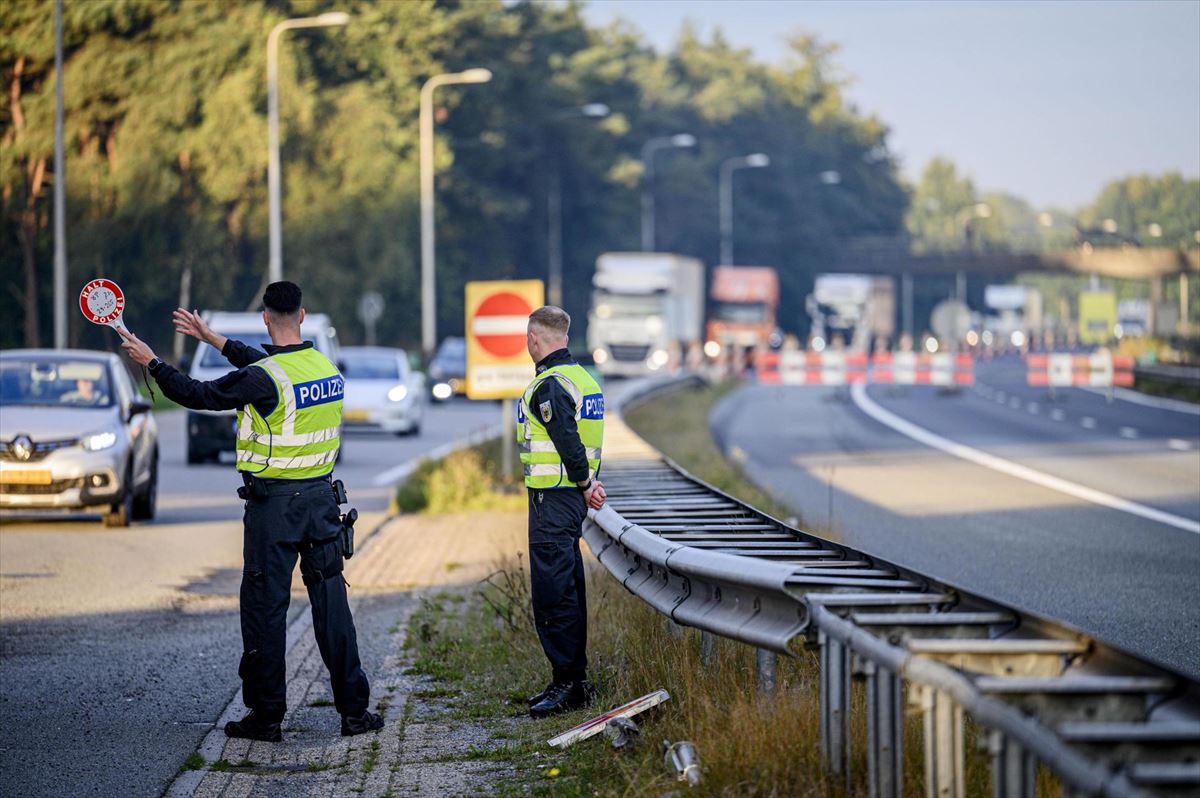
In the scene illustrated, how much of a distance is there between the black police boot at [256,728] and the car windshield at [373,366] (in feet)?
81.4

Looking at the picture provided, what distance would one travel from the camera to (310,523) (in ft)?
27.3

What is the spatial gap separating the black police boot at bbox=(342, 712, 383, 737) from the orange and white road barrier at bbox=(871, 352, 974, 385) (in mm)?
37420

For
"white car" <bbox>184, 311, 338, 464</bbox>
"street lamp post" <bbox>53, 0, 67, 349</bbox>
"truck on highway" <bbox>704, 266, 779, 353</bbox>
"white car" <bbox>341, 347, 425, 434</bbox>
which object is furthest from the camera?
"truck on highway" <bbox>704, 266, 779, 353</bbox>

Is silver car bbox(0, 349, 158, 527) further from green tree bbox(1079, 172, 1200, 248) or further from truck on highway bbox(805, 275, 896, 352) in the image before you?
truck on highway bbox(805, 275, 896, 352)

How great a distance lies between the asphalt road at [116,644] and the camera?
25.9 feet

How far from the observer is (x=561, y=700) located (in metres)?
8.42

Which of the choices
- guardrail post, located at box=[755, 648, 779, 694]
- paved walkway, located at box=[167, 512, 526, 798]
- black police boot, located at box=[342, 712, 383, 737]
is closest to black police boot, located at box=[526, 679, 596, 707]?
paved walkway, located at box=[167, 512, 526, 798]

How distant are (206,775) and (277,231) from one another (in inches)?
1405

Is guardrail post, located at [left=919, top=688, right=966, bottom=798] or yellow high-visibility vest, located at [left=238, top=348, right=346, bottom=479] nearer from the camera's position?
guardrail post, located at [left=919, top=688, right=966, bottom=798]

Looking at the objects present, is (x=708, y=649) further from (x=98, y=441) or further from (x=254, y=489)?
(x=98, y=441)

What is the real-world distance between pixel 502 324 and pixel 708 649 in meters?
11.4

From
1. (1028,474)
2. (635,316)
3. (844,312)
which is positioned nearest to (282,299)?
(1028,474)

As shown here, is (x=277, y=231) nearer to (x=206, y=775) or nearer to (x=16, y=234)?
(x=16, y=234)

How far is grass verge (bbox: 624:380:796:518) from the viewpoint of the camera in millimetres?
18984
